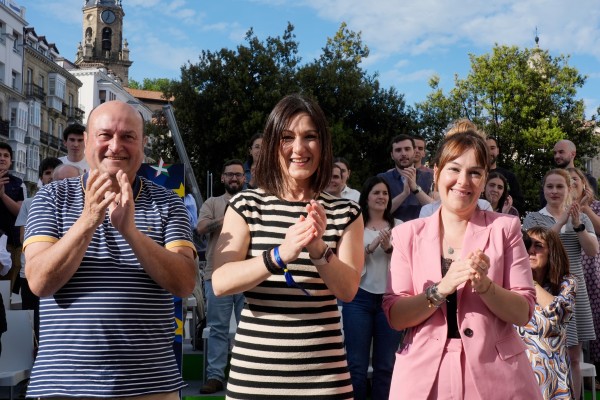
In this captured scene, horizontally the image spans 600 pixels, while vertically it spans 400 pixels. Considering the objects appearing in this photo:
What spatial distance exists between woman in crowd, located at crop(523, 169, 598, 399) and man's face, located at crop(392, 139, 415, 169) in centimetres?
129

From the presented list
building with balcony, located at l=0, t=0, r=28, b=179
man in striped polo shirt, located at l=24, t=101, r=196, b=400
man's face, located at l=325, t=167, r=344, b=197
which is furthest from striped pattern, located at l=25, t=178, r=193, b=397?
building with balcony, located at l=0, t=0, r=28, b=179

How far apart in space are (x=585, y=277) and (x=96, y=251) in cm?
593

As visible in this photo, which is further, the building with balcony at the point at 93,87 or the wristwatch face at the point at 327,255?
the building with balcony at the point at 93,87

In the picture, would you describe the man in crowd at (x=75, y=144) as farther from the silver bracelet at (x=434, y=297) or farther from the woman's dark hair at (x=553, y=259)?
the silver bracelet at (x=434, y=297)

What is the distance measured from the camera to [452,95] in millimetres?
38406

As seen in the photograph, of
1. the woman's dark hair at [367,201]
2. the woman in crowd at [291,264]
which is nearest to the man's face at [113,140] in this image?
the woman in crowd at [291,264]

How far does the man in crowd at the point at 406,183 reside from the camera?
692 cm

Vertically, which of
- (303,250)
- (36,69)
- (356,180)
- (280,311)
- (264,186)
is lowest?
(280,311)

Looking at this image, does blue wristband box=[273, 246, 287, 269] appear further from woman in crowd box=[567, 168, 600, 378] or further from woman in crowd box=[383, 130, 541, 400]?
woman in crowd box=[567, 168, 600, 378]

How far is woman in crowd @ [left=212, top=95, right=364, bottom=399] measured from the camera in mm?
2568

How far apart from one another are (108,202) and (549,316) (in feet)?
10.7

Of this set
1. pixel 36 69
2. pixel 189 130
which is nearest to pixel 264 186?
pixel 189 130

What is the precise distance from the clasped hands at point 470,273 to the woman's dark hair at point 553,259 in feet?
7.91

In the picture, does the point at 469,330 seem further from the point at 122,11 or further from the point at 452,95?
the point at 122,11
